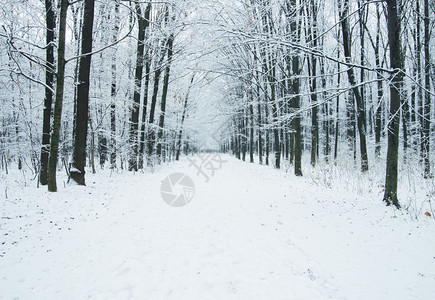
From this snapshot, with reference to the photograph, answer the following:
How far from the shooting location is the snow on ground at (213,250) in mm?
2754

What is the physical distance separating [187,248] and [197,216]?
1.80 metres

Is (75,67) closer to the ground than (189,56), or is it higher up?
higher up

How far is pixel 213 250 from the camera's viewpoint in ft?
12.7

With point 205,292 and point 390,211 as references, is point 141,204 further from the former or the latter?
point 390,211

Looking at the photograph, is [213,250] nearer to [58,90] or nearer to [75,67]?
[58,90]

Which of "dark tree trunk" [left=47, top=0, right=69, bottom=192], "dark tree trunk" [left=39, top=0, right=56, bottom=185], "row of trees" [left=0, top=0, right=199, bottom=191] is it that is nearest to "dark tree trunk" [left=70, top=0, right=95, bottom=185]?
"row of trees" [left=0, top=0, right=199, bottom=191]

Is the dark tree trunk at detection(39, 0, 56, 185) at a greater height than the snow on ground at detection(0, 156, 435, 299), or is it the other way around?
the dark tree trunk at detection(39, 0, 56, 185)

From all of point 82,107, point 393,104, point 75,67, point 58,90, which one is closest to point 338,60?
point 393,104

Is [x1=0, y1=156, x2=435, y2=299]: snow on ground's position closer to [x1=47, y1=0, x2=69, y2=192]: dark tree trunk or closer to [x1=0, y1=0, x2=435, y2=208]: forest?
[x1=47, y1=0, x2=69, y2=192]: dark tree trunk

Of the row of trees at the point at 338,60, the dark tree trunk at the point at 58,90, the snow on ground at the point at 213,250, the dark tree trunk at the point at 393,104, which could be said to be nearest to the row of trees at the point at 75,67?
the dark tree trunk at the point at 58,90

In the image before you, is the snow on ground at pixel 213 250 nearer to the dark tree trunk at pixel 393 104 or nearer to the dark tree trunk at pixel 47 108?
the dark tree trunk at pixel 393 104

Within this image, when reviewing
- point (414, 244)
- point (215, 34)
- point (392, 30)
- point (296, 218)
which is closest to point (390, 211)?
point (414, 244)

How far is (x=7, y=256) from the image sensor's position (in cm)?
339

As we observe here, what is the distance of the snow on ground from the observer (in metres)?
2.75
